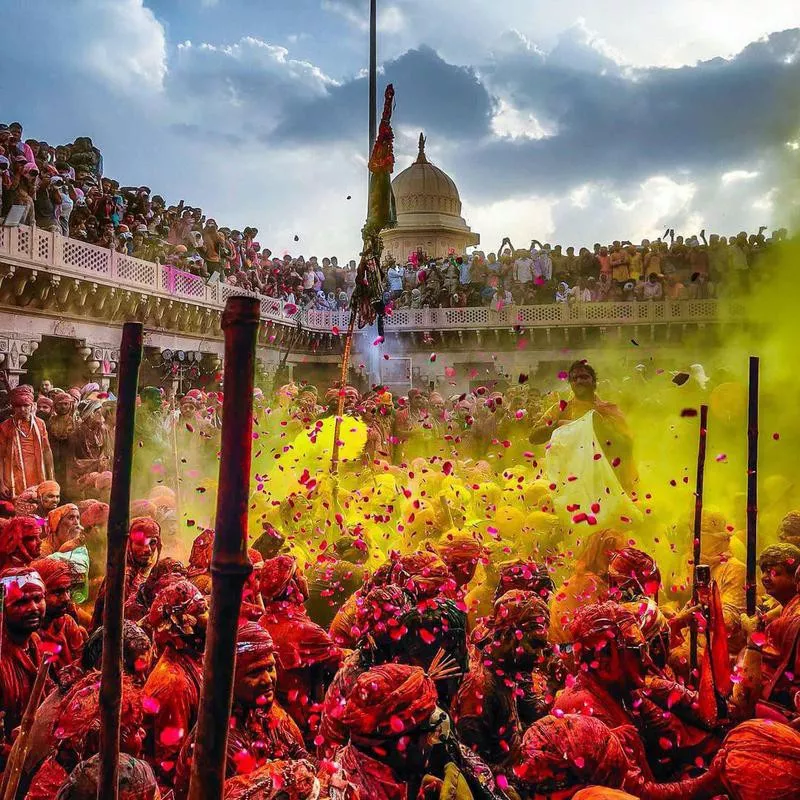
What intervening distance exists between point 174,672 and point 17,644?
1.07m

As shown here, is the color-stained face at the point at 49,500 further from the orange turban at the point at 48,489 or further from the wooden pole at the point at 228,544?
the wooden pole at the point at 228,544

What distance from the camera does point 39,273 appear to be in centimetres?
1505

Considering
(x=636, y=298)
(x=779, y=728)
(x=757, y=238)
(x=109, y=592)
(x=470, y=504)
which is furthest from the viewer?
(x=636, y=298)

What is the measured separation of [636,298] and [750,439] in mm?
22250

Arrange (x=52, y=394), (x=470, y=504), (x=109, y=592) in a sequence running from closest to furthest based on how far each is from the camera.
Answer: (x=109, y=592) < (x=470, y=504) < (x=52, y=394)

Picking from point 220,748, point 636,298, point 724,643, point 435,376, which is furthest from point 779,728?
point 435,376

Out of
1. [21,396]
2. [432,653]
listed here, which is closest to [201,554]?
[432,653]

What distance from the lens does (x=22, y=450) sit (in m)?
9.99

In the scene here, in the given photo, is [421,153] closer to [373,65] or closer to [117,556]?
[373,65]

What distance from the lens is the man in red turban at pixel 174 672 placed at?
3.54 metres

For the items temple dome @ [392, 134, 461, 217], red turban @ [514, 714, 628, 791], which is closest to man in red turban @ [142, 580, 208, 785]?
red turban @ [514, 714, 628, 791]

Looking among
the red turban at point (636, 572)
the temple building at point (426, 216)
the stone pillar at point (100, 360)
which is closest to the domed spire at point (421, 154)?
the temple building at point (426, 216)

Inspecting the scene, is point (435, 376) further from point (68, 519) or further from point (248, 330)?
point (248, 330)

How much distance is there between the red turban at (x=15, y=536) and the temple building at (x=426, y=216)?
3344 centimetres
